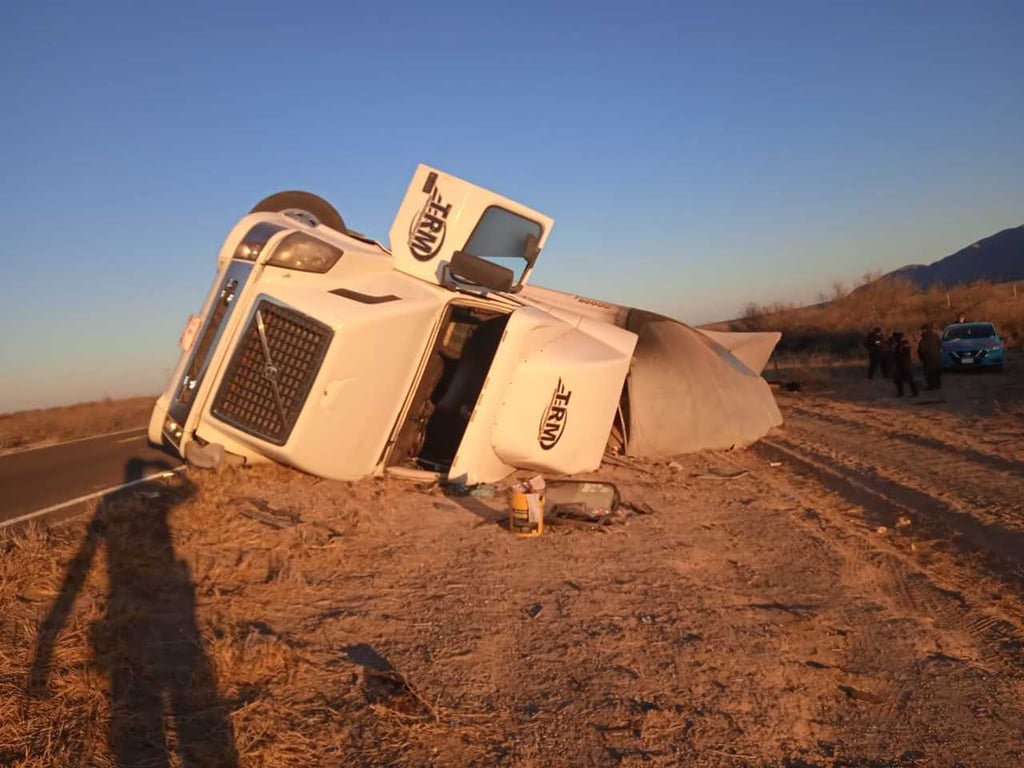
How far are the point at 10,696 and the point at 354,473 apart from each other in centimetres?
423

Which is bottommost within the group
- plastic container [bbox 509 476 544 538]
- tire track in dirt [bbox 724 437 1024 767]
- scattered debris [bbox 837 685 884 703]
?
plastic container [bbox 509 476 544 538]

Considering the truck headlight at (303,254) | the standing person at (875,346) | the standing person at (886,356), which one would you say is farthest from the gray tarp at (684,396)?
the standing person at (875,346)

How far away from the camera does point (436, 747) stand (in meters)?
3.03

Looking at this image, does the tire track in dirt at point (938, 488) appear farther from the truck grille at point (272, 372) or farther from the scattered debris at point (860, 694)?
the truck grille at point (272, 372)

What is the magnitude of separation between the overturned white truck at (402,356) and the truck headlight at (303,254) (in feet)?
0.04

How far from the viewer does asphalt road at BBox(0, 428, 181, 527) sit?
8.27 metres

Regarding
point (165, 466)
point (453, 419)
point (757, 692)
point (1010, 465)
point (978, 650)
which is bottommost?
point (165, 466)

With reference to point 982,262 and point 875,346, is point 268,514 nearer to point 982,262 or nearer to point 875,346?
point 875,346

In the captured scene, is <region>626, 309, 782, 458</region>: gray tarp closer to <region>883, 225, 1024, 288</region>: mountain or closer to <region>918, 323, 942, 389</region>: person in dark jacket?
<region>918, 323, 942, 389</region>: person in dark jacket

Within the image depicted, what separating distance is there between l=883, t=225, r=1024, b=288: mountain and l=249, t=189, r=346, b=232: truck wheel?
97515 millimetres

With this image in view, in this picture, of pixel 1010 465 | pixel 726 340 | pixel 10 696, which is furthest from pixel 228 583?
pixel 726 340

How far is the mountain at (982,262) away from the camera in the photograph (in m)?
95.5

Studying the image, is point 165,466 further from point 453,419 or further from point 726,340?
point 726,340

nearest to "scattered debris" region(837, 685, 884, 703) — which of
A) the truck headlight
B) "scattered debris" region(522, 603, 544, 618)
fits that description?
"scattered debris" region(522, 603, 544, 618)
